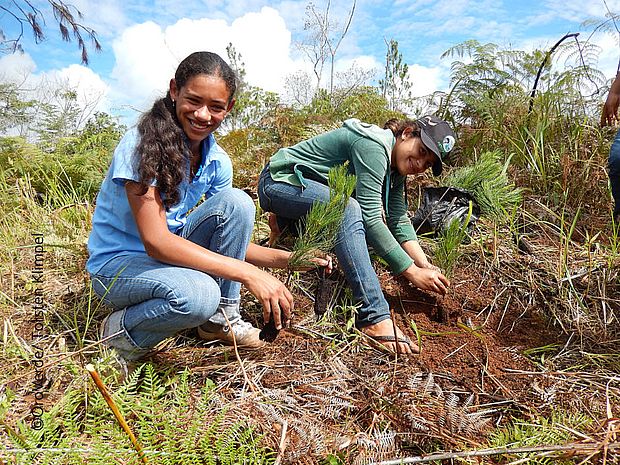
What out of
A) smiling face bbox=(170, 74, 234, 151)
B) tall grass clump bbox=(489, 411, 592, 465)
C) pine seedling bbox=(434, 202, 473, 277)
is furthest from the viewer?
pine seedling bbox=(434, 202, 473, 277)

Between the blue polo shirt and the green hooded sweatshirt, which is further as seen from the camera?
the green hooded sweatshirt

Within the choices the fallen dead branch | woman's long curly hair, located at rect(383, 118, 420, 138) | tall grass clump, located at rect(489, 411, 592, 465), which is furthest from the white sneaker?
woman's long curly hair, located at rect(383, 118, 420, 138)

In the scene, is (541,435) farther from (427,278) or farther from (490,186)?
→ (490,186)

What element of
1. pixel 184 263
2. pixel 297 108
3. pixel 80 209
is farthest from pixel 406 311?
pixel 297 108

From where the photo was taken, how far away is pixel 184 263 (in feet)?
5.14

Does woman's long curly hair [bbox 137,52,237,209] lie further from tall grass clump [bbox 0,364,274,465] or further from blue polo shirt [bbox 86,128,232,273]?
tall grass clump [bbox 0,364,274,465]

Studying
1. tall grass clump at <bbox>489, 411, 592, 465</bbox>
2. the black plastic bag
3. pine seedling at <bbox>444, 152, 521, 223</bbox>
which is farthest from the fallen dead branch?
pine seedling at <bbox>444, 152, 521, 223</bbox>

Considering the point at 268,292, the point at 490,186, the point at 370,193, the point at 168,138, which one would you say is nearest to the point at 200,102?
the point at 168,138

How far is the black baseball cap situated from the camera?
85.0 inches

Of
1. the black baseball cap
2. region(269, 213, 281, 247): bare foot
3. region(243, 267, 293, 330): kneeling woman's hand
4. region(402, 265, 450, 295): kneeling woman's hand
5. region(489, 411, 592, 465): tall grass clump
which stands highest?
the black baseball cap

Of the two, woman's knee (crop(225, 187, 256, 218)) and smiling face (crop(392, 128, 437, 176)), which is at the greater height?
smiling face (crop(392, 128, 437, 176))

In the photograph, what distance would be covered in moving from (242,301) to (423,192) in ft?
5.15

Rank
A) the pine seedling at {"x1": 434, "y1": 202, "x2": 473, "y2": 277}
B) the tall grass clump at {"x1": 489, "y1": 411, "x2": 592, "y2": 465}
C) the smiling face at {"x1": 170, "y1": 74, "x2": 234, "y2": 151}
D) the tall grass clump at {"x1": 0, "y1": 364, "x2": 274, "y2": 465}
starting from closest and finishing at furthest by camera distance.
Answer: the tall grass clump at {"x1": 0, "y1": 364, "x2": 274, "y2": 465} < the tall grass clump at {"x1": 489, "y1": 411, "x2": 592, "y2": 465} < the smiling face at {"x1": 170, "y1": 74, "x2": 234, "y2": 151} < the pine seedling at {"x1": 434, "y1": 202, "x2": 473, "y2": 277}

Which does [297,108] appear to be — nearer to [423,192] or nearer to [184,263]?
[423,192]
